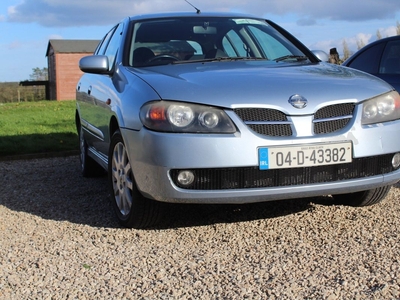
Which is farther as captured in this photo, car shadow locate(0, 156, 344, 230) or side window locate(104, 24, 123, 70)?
side window locate(104, 24, 123, 70)

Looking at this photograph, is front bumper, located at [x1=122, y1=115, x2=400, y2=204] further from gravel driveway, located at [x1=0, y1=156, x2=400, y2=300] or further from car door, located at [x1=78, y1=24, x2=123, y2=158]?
car door, located at [x1=78, y1=24, x2=123, y2=158]

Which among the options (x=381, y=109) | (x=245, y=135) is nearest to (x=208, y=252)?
(x=245, y=135)

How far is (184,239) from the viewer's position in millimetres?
4234

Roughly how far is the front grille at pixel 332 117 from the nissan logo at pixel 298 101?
11 centimetres

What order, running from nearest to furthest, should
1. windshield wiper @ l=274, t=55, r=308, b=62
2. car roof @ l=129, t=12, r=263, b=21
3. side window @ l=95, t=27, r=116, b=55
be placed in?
windshield wiper @ l=274, t=55, r=308, b=62 → car roof @ l=129, t=12, r=263, b=21 → side window @ l=95, t=27, r=116, b=55

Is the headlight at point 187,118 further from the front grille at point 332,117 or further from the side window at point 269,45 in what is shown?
the side window at point 269,45

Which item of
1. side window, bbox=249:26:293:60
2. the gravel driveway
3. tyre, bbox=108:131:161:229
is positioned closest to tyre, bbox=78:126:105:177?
the gravel driveway

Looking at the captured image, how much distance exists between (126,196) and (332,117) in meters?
1.58

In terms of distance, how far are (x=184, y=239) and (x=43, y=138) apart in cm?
732

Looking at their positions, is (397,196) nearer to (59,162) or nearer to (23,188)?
(23,188)

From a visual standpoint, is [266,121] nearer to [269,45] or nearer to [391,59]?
[269,45]

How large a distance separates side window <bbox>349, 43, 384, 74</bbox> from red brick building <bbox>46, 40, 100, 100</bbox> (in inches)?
1445

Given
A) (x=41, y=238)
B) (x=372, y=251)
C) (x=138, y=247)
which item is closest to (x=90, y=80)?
(x=41, y=238)

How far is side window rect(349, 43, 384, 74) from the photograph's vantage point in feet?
24.1
